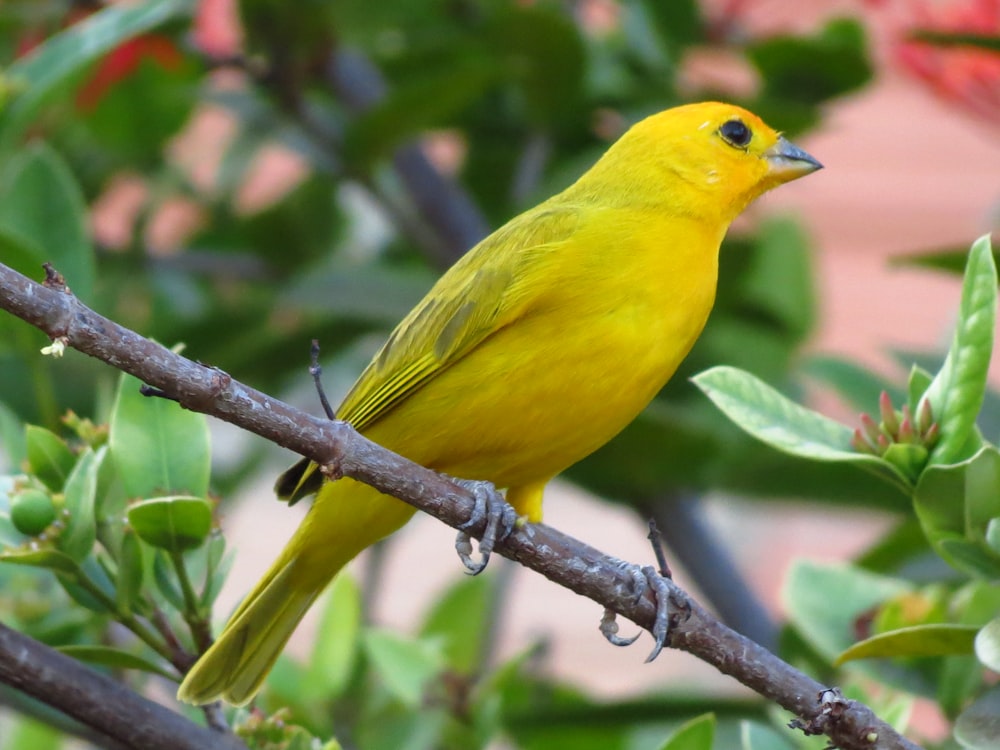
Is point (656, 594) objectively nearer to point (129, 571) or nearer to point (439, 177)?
point (129, 571)

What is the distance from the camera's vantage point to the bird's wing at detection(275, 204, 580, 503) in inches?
93.9

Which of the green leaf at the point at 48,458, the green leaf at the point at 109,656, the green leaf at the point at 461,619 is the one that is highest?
the green leaf at the point at 48,458

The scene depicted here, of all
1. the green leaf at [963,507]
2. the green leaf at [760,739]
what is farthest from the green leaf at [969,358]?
the green leaf at [760,739]

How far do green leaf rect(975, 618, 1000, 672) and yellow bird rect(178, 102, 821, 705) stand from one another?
2.54ft

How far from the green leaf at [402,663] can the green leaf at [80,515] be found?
63 centimetres

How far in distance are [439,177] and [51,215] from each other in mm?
1054

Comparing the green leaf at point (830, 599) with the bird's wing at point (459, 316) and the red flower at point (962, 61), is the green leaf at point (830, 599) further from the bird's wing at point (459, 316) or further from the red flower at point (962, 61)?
the red flower at point (962, 61)

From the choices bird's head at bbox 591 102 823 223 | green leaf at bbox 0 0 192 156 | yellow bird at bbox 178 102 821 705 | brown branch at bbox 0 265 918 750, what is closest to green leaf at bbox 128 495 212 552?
brown branch at bbox 0 265 918 750

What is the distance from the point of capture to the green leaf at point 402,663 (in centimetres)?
223

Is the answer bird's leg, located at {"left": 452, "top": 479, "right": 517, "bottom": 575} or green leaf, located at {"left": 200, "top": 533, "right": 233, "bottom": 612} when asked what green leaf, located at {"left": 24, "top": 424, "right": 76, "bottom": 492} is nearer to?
green leaf, located at {"left": 200, "top": 533, "right": 233, "bottom": 612}

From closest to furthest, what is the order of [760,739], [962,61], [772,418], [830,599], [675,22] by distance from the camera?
[772,418], [760,739], [830,599], [962,61], [675,22]

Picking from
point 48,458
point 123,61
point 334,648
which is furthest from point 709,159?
point 48,458

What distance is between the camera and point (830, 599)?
2.21 metres

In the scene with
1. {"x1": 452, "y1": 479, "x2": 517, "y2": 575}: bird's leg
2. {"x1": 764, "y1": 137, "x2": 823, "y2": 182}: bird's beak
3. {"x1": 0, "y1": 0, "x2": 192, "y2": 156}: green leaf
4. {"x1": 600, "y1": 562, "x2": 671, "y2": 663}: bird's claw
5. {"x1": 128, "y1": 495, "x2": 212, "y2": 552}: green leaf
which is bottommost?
{"x1": 764, "y1": 137, "x2": 823, "y2": 182}: bird's beak
